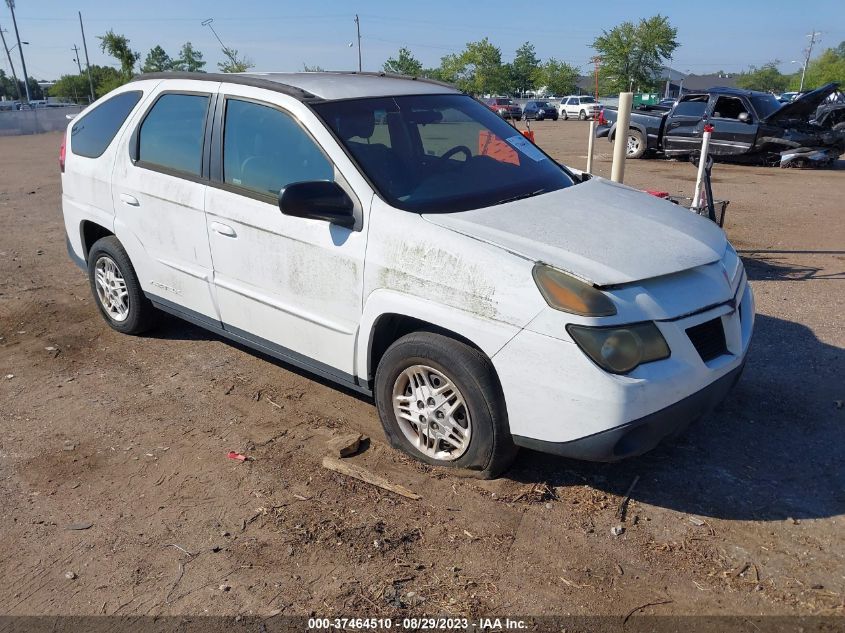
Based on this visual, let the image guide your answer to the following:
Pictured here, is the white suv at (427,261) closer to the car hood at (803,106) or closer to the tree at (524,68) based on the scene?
the car hood at (803,106)

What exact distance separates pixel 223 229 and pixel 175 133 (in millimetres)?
912

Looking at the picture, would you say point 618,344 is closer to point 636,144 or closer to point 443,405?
point 443,405

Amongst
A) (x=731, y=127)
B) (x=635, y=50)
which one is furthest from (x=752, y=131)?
(x=635, y=50)

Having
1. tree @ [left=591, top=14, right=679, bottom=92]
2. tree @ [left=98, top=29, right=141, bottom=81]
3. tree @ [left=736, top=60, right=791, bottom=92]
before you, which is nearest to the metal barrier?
tree @ [left=98, top=29, right=141, bottom=81]

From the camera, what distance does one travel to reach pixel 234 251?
13.6 feet

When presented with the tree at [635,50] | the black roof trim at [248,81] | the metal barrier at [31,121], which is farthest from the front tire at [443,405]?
the tree at [635,50]

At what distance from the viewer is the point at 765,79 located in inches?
4515

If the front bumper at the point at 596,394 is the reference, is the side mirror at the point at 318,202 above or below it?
above

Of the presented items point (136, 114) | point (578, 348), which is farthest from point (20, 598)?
point (136, 114)

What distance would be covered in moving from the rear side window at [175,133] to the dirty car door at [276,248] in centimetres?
21

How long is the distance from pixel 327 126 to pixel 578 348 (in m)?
1.83

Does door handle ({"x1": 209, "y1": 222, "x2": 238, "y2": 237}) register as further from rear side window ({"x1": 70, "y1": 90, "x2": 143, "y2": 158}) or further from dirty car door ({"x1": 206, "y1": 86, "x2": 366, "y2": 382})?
rear side window ({"x1": 70, "y1": 90, "x2": 143, "y2": 158})

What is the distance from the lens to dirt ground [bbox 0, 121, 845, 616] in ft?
9.17

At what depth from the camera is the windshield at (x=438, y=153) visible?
367 cm
